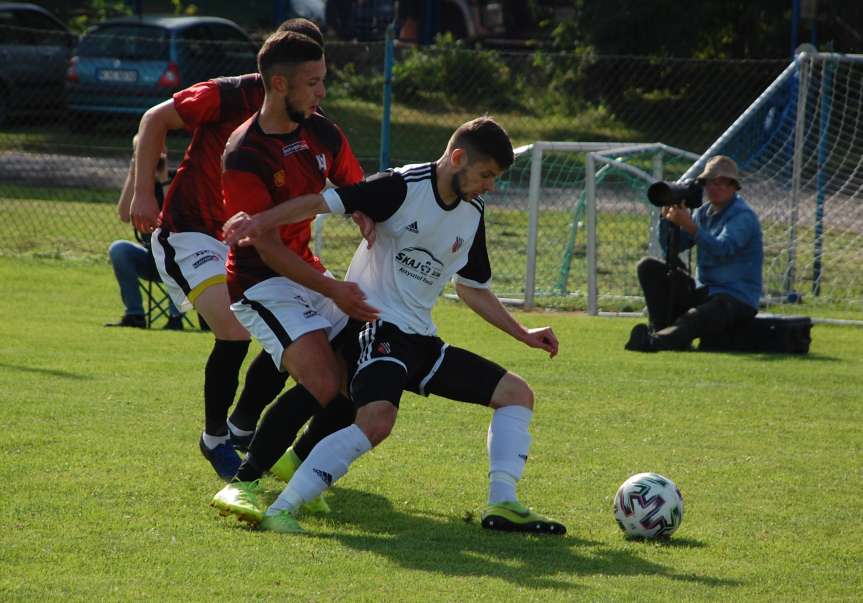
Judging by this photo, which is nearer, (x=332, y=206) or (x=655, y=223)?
(x=332, y=206)

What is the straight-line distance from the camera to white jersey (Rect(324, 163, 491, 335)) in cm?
518

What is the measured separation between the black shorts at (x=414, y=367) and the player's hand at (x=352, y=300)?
20cm

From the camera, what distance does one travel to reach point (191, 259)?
20.0 feet

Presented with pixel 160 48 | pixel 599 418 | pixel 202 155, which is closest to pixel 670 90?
pixel 160 48

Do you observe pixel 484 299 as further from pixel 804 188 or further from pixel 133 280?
pixel 804 188

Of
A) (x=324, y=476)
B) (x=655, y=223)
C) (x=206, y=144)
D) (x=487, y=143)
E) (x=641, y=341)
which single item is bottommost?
(x=641, y=341)

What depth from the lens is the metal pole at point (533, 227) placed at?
11898 mm

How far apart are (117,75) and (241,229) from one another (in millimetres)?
14094

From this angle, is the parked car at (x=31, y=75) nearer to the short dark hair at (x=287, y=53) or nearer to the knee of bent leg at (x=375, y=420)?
the short dark hair at (x=287, y=53)

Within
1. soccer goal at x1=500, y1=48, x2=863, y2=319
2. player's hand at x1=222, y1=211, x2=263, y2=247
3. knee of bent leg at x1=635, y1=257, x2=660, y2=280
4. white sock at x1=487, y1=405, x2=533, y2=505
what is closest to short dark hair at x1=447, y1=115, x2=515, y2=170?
player's hand at x1=222, y1=211, x2=263, y2=247

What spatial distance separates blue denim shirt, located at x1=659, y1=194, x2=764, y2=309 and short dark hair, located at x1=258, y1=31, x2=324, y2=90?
5275 millimetres

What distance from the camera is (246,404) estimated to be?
608 cm

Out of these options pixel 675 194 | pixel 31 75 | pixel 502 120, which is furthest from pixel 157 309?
pixel 502 120

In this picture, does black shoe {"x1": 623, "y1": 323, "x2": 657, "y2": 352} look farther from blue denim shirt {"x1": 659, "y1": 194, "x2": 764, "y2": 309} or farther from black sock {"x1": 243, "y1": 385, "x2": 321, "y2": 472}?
black sock {"x1": 243, "y1": 385, "x2": 321, "y2": 472}
